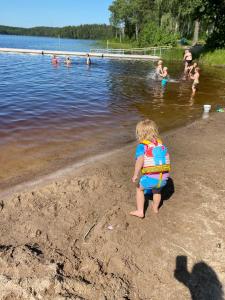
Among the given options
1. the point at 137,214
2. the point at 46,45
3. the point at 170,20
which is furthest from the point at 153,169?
the point at 46,45

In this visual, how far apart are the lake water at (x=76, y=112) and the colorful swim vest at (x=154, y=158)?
11.3 feet

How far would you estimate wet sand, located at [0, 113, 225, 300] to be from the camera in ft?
12.8

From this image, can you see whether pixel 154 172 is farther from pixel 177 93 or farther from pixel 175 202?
pixel 177 93

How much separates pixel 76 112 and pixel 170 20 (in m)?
66.3

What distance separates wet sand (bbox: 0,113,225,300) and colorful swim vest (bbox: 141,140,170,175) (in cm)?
93

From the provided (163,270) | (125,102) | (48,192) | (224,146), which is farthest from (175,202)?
(125,102)

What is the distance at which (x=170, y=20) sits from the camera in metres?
72.6

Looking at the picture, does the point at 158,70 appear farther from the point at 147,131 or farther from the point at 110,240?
the point at 110,240

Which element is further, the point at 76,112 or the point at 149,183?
the point at 76,112

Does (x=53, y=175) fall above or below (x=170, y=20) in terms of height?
below

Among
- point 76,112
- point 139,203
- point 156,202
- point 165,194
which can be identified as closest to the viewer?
point 139,203

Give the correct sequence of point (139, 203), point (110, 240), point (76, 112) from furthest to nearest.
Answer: point (76, 112), point (139, 203), point (110, 240)

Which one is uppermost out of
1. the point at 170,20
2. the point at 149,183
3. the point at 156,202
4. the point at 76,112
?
the point at 170,20

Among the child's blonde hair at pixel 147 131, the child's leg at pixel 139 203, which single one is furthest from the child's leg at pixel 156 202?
the child's blonde hair at pixel 147 131
